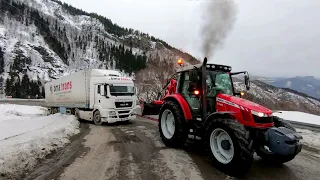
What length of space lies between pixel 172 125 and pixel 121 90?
770cm

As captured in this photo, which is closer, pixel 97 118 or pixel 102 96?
pixel 102 96

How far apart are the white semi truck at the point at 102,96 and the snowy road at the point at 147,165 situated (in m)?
6.81

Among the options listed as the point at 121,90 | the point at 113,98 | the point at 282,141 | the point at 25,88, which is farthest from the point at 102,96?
the point at 25,88

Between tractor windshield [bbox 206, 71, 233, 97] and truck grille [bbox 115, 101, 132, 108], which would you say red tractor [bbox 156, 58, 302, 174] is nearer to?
tractor windshield [bbox 206, 71, 233, 97]

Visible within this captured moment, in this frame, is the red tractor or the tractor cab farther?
the tractor cab

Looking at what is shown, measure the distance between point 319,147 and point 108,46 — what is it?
168609 mm

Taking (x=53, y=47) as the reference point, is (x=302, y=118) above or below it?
below

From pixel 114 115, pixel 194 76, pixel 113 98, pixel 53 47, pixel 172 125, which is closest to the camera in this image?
pixel 194 76

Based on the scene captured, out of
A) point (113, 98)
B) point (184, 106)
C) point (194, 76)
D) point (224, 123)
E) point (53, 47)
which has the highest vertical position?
point (53, 47)

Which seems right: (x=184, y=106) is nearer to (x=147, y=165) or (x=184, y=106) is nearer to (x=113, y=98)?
(x=147, y=165)

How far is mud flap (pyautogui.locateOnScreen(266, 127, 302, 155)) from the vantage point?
5.55 meters

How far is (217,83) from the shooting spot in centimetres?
741

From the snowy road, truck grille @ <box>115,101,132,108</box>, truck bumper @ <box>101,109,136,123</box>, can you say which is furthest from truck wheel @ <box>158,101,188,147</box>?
truck grille @ <box>115,101,132,108</box>

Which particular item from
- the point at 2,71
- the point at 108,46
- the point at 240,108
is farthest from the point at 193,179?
the point at 108,46
